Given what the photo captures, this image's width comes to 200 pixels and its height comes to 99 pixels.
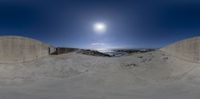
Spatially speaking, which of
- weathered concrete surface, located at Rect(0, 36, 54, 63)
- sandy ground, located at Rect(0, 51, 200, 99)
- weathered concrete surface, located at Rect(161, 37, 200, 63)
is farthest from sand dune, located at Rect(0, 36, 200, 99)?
weathered concrete surface, located at Rect(0, 36, 54, 63)

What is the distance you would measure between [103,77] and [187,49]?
18.7 feet

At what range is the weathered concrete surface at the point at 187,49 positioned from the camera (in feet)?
44.6

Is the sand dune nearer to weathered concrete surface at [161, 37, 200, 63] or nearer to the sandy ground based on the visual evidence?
the sandy ground

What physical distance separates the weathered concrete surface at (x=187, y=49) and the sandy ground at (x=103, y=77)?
0.58m

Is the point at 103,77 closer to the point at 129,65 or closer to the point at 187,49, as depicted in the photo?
the point at 129,65

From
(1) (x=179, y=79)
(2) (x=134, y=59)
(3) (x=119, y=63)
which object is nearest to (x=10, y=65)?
(3) (x=119, y=63)

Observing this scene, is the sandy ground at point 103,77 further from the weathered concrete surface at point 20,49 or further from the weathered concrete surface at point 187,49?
the weathered concrete surface at point 20,49

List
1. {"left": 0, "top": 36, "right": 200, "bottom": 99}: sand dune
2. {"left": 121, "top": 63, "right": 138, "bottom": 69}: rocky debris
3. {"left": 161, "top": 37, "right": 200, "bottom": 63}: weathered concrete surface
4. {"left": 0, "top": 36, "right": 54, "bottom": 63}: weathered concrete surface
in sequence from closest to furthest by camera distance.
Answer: {"left": 0, "top": 36, "right": 200, "bottom": 99}: sand dune, {"left": 121, "top": 63, "right": 138, "bottom": 69}: rocky debris, {"left": 161, "top": 37, "right": 200, "bottom": 63}: weathered concrete surface, {"left": 0, "top": 36, "right": 54, "bottom": 63}: weathered concrete surface

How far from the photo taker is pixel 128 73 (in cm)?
1234

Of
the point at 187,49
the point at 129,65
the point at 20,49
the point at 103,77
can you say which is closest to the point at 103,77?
the point at 103,77

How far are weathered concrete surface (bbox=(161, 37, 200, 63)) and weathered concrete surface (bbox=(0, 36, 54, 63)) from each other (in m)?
7.95

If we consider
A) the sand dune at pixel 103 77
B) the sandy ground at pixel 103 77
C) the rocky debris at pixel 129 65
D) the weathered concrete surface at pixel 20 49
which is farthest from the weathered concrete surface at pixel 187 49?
the weathered concrete surface at pixel 20 49

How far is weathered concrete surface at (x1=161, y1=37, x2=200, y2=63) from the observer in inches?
535

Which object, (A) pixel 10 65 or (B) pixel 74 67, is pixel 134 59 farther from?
(A) pixel 10 65
